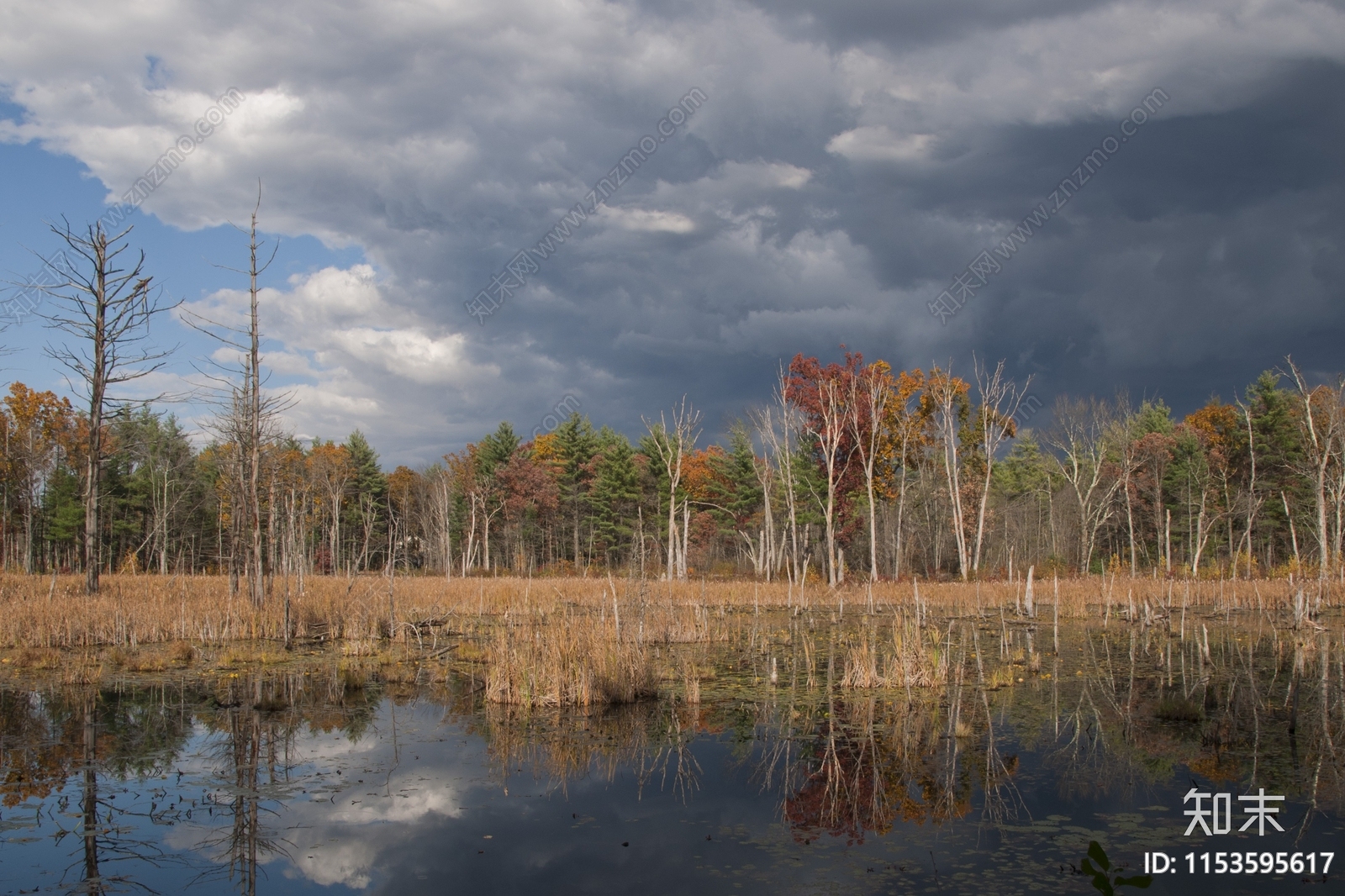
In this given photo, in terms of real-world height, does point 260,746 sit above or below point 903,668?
below

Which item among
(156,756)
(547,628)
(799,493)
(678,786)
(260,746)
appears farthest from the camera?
(799,493)

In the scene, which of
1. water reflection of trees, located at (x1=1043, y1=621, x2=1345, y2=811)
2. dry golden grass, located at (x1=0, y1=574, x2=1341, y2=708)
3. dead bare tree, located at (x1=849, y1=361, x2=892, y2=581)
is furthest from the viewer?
dead bare tree, located at (x1=849, y1=361, x2=892, y2=581)

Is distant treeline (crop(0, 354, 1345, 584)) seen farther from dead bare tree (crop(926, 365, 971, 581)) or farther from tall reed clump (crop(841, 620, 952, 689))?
tall reed clump (crop(841, 620, 952, 689))

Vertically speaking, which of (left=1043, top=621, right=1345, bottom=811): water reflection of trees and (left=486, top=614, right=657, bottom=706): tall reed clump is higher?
(left=486, top=614, right=657, bottom=706): tall reed clump

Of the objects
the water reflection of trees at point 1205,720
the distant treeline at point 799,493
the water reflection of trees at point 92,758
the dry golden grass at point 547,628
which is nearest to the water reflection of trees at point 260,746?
the water reflection of trees at point 92,758

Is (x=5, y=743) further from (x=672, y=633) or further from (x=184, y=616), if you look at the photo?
(x=672, y=633)

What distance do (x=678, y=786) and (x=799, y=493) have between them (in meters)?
41.5

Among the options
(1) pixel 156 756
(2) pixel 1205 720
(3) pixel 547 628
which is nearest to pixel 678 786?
(3) pixel 547 628

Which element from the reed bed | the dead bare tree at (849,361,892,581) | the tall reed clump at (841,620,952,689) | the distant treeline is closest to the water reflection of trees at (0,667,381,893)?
the reed bed

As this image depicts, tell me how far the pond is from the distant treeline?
21.1m

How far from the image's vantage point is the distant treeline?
38.7m

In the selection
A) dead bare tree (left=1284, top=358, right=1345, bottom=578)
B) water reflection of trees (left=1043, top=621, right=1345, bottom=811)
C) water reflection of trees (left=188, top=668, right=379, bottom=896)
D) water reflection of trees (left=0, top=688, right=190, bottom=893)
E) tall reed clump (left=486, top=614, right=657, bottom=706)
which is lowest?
water reflection of trees (left=1043, top=621, right=1345, bottom=811)

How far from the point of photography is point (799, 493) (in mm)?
48688

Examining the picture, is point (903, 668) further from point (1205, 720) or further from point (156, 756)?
point (156, 756)
